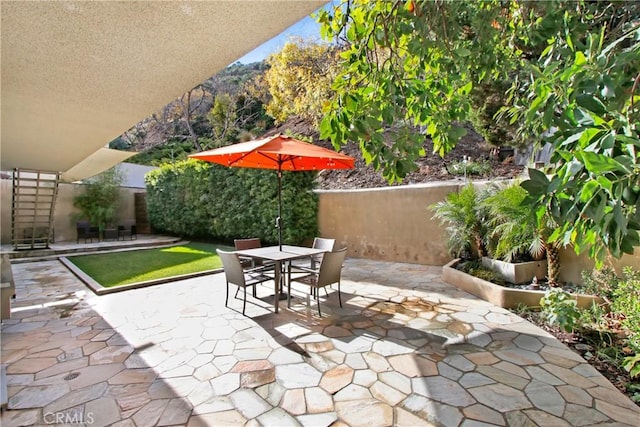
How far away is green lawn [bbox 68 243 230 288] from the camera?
717cm

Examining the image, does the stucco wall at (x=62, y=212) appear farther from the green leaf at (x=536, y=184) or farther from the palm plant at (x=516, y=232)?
the green leaf at (x=536, y=184)

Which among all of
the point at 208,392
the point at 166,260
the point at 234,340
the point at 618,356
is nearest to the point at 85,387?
the point at 208,392

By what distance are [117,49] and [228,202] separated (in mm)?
8847

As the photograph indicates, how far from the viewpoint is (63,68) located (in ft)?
10.5

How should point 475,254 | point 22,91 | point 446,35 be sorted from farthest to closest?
point 475,254, point 22,91, point 446,35

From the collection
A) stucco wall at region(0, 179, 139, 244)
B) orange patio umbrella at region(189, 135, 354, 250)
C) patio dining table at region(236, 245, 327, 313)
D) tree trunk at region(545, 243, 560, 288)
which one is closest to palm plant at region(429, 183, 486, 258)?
tree trunk at region(545, 243, 560, 288)

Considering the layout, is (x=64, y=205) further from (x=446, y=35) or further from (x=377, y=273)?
(x=446, y=35)

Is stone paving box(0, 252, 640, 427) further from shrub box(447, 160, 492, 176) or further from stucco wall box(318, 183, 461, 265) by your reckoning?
shrub box(447, 160, 492, 176)

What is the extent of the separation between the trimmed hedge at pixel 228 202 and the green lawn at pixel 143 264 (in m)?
1.52

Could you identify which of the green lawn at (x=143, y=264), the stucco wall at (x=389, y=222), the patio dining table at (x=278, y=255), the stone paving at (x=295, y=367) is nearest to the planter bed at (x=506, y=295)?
the stone paving at (x=295, y=367)

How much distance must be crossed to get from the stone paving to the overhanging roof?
3153 millimetres

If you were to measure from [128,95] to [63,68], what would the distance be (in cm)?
74

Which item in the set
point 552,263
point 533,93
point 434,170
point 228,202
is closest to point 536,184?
point 533,93

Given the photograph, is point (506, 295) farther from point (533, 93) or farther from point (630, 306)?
point (533, 93)
